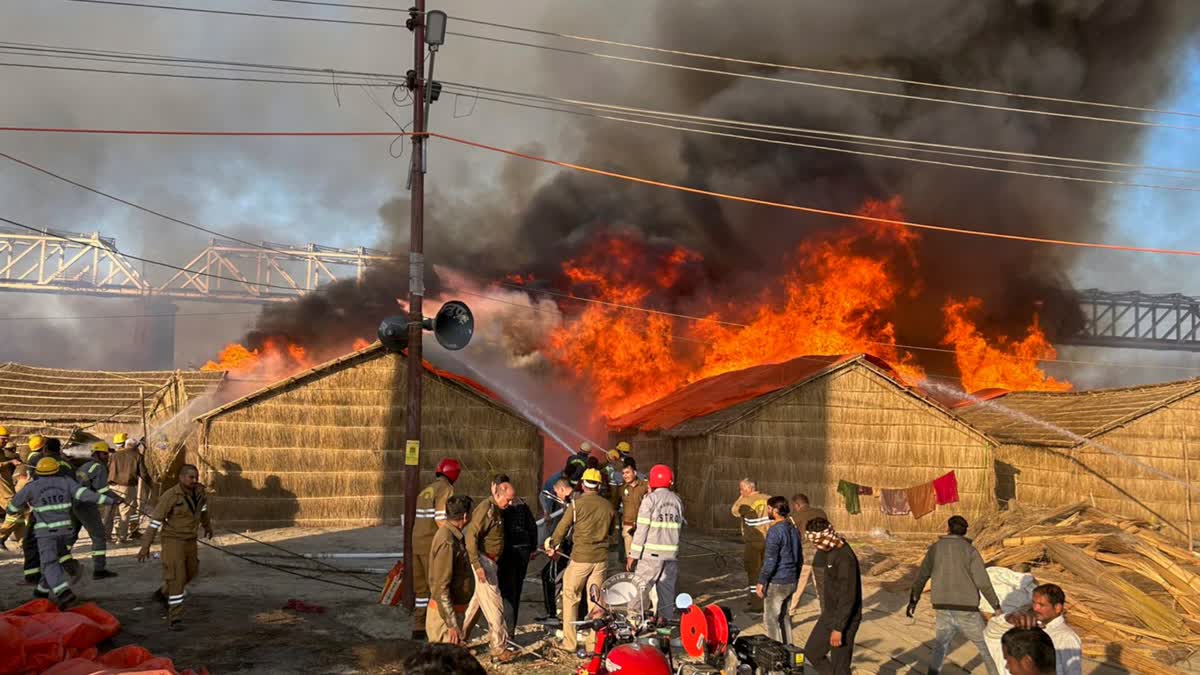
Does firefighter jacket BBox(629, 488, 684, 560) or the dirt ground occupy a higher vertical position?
firefighter jacket BBox(629, 488, 684, 560)

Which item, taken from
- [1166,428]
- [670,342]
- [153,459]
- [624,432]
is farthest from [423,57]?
[670,342]

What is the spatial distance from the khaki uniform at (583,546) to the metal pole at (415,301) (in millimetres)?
3126

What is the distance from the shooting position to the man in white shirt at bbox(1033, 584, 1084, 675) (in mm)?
6453

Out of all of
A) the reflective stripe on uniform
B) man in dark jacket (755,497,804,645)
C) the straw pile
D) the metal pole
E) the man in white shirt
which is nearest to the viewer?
the man in white shirt

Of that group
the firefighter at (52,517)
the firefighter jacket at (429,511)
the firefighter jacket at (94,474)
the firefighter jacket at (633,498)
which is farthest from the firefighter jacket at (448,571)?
the firefighter jacket at (94,474)

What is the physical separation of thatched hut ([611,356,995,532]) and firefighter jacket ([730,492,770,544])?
906 centimetres

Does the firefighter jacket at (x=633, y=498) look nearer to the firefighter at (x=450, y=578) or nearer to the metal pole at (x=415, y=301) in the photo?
the metal pole at (x=415, y=301)

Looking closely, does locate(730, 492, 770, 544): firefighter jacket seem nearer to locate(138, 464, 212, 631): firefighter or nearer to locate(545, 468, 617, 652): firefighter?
locate(545, 468, 617, 652): firefighter

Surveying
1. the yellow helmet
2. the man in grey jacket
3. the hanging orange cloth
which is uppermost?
the yellow helmet

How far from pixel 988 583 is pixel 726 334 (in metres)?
34.3

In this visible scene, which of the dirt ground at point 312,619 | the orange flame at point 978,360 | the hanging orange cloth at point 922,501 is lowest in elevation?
the dirt ground at point 312,619

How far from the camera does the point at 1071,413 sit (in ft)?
84.0

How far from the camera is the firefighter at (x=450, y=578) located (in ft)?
30.1

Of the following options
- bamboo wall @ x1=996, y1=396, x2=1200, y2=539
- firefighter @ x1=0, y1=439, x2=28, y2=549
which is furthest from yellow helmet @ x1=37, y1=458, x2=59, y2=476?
bamboo wall @ x1=996, y1=396, x2=1200, y2=539
